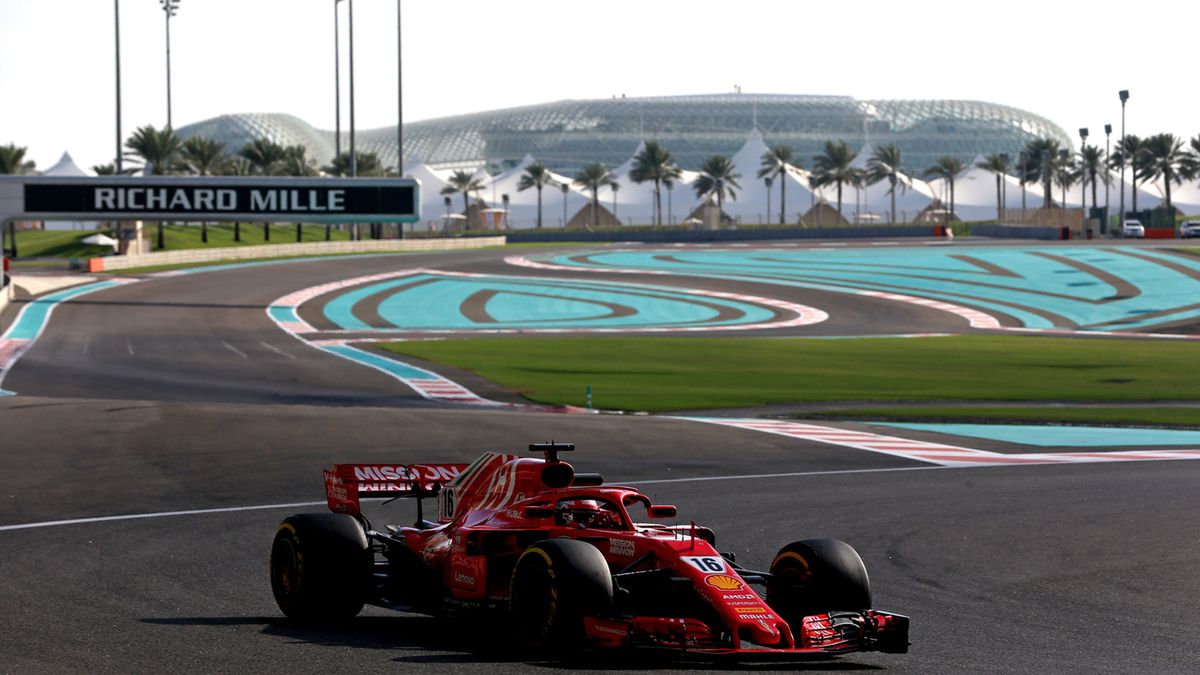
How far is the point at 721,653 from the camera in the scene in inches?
406

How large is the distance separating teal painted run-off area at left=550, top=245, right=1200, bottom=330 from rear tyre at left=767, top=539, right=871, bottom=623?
5664cm

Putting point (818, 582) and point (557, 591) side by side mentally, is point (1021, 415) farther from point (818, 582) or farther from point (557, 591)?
point (557, 591)

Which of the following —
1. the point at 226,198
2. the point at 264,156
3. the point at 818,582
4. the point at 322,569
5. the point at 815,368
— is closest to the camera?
the point at 818,582

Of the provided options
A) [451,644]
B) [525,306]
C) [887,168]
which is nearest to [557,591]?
[451,644]

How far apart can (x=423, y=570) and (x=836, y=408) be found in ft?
76.0

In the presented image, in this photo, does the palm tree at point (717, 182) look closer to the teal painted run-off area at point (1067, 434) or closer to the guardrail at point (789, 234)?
the guardrail at point (789, 234)

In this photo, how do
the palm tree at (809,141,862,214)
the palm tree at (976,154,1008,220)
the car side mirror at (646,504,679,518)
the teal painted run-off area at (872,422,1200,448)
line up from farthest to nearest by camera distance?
the palm tree at (976,154,1008,220), the palm tree at (809,141,862,214), the teal painted run-off area at (872,422,1200,448), the car side mirror at (646,504,679,518)

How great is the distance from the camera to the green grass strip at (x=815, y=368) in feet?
124

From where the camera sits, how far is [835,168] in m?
182

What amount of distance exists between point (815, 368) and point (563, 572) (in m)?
35.1

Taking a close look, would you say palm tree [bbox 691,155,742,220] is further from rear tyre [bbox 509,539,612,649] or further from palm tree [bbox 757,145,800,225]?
rear tyre [bbox 509,539,612,649]

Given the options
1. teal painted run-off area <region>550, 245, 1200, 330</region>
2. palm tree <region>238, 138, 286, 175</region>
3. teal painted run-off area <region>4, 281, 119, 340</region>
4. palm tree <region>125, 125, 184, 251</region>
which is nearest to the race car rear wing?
teal painted run-off area <region>4, 281, 119, 340</region>

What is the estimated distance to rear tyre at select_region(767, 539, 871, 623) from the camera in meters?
11.6

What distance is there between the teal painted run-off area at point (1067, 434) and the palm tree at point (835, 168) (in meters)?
149
